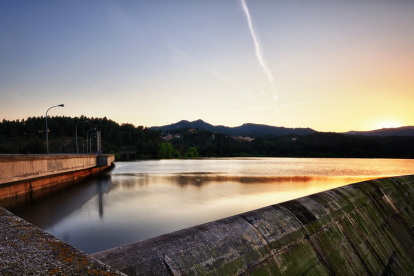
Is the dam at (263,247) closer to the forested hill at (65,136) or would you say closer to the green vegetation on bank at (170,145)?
the forested hill at (65,136)

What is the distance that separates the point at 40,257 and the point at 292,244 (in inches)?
129

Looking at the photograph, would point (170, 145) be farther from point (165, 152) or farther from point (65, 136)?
point (65, 136)

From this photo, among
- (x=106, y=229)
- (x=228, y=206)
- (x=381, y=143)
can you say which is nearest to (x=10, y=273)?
(x=106, y=229)

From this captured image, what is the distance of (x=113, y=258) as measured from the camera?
96.3 inches

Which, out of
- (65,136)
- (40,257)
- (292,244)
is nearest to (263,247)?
(292,244)

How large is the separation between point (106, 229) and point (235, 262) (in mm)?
10311

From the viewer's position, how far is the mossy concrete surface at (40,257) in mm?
1291

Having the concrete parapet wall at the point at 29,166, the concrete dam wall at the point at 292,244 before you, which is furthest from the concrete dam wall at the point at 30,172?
the concrete dam wall at the point at 292,244

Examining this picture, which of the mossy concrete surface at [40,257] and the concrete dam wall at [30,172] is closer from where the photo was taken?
the mossy concrete surface at [40,257]

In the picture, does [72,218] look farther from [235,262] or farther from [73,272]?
[73,272]

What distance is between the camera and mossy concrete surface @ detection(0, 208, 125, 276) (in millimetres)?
1291

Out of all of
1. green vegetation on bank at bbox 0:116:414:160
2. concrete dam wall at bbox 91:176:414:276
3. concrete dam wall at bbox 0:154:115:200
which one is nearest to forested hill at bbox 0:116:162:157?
green vegetation on bank at bbox 0:116:414:160

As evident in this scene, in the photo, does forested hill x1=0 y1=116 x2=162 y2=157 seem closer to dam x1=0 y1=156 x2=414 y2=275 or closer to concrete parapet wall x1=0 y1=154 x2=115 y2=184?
concrete parapet wall x1=0 y1=154 x2=115 y2=184

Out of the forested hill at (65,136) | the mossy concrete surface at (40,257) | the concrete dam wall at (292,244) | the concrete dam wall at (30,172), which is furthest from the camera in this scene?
the forested hill at (65,136)
